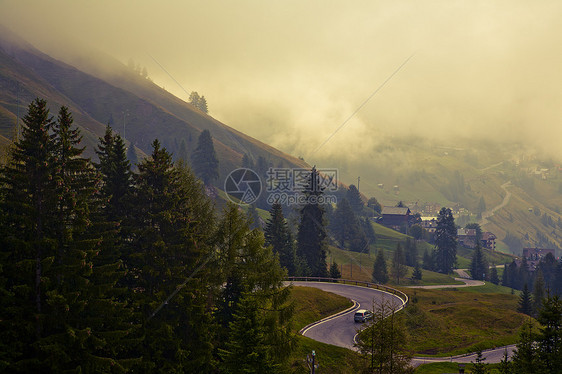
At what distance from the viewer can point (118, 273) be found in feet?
93.5

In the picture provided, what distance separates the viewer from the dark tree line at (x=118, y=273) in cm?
2495

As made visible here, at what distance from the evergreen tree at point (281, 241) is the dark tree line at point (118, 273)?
35.0 meters

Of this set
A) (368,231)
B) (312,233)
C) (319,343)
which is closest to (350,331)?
(319,343)

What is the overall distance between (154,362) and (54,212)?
12.0 meters

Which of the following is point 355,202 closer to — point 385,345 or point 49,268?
point 385,345

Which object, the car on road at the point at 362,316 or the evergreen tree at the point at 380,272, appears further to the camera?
the evergreen tree at the point at 380,272

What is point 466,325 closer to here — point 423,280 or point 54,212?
point 54,212

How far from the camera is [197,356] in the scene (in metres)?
31.5

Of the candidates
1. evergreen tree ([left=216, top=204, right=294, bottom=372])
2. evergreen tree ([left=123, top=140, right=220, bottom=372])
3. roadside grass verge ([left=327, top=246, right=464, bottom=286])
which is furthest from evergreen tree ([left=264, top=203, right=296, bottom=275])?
evergreen tree ([left=123, top=140, right=220, bottom=372])

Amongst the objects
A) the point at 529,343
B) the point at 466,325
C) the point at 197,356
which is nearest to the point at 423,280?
the point at 466,325

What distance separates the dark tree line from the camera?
2495 centimetres

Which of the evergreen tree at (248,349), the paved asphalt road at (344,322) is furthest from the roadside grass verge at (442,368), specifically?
the evergreen tree at (248,349)

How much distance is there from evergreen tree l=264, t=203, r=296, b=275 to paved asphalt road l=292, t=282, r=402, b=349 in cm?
592

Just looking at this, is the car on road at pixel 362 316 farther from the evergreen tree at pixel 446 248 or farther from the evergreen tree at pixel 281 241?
the evergreen tree at pixel 446 248
